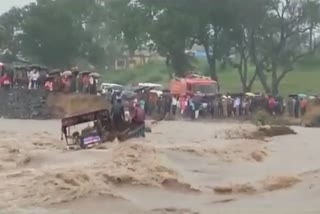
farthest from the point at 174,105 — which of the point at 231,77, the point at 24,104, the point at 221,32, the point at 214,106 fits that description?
the point at 231,77

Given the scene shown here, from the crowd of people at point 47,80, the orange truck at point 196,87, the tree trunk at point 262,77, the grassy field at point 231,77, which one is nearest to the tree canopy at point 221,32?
the tree trunk at point 262,77

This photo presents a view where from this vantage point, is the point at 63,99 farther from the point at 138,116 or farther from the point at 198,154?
the point at 198,154

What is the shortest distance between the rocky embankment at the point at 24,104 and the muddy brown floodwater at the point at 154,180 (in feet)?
60.8

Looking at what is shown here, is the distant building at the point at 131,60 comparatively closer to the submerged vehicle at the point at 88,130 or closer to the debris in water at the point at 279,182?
the submerged vehicle at the point at 88,130

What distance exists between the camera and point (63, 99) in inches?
1677

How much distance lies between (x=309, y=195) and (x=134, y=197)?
3.17 metres

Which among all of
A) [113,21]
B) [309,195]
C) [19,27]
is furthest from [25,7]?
[309,195]

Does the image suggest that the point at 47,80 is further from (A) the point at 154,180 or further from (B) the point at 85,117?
(A) the point at 154,180

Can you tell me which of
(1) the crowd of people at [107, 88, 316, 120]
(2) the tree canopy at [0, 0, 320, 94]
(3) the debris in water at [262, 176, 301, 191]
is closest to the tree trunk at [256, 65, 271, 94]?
(2) the tree canopy at [0, 0, 320, 94]

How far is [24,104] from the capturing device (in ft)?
144

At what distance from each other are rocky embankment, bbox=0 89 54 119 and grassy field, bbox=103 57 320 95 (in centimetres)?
3292

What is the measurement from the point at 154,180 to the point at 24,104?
28.4 metres

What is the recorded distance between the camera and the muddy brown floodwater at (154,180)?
46.5 ft

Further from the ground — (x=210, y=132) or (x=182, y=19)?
(x=182, y=19)
